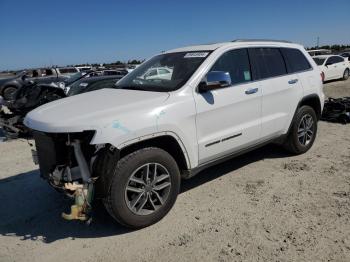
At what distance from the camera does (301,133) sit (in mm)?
5930

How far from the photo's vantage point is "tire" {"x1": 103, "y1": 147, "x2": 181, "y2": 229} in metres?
3.54

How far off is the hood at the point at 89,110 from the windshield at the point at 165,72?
222 millimetres

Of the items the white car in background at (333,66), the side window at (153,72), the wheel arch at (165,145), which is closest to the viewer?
the wheel arch at (165,145)

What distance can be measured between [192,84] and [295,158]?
8.70ft

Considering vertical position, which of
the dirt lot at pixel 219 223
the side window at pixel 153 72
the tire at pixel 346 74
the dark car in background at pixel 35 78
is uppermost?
the side window at pixel 153 72

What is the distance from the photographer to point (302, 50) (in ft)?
19.8

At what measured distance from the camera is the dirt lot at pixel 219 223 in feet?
11.1

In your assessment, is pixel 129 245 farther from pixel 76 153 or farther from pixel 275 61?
pixel 275 61

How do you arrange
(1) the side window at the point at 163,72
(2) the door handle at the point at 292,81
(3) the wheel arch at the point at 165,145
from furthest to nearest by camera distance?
(2) the door handle at the point at 292,81, (1) the side window at the point at 163,72, (3) the wheel arch at the point at 165,145

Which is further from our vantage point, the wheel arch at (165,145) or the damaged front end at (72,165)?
the wheel arch at (165,145)

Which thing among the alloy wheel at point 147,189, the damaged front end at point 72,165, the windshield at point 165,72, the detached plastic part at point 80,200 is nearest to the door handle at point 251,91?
the windshield at point 165,72

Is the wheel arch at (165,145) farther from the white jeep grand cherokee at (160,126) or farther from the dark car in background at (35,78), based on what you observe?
the dark car in background at (35,78)

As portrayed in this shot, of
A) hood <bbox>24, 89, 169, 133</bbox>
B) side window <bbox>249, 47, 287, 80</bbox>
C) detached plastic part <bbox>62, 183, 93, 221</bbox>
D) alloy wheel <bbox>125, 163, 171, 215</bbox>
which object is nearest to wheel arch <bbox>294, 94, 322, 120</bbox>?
side window <bbox>249, 47, 287, 80</bbox>

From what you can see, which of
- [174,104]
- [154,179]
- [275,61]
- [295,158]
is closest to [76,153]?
[154,179]
